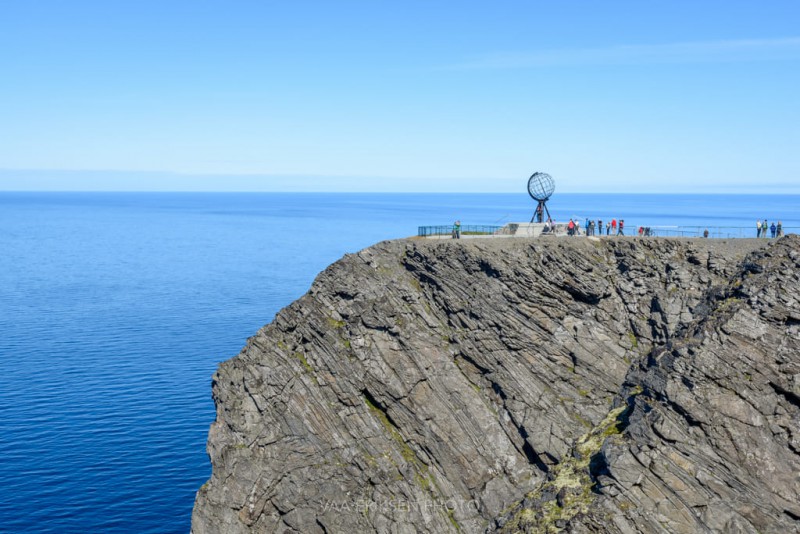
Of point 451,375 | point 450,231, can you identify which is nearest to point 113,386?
point 450,231

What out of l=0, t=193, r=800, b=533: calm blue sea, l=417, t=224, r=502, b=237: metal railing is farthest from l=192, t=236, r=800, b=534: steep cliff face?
l=0, t=193, r=800, b=533: calm blue sea

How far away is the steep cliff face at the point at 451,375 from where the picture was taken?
52.2 meters

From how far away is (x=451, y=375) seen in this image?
55.6 m

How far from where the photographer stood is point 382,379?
5566 centimetres

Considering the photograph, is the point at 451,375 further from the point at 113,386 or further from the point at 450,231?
the point at 113,386

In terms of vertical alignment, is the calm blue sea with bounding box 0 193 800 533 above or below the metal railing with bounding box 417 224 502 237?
below

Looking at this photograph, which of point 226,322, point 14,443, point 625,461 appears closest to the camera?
point 625,461

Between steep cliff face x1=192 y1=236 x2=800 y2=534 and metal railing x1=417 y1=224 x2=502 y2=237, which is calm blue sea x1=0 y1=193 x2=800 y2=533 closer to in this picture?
steep cliff face x1=192 y1=236 x2=800 y2=534

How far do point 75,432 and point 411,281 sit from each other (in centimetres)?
3706

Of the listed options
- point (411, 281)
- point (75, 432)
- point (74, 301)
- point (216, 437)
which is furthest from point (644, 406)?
point (74, 301)

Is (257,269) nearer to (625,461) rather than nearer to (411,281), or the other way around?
(411,281)

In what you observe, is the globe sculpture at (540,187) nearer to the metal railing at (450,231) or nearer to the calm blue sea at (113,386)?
→ the metal railing at (450,231)

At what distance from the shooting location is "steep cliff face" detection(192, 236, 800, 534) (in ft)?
171

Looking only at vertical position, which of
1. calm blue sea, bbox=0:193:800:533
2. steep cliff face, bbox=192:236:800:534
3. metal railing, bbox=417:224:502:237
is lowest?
calm blue sea, bbox=0:193:800:533
